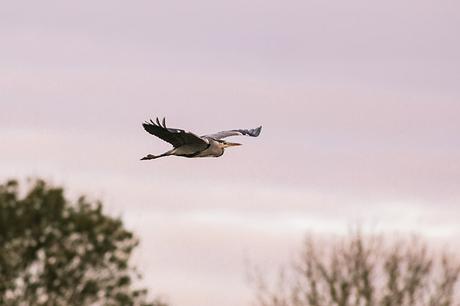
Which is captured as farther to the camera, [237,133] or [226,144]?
[237,133]

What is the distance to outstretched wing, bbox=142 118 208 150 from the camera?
54.9 meters

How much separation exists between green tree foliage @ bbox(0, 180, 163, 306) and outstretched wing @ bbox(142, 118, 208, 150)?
546 inches

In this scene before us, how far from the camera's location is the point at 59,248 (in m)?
69.9

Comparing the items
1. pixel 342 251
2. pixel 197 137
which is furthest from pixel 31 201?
pixel 197 137

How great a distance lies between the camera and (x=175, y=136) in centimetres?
5541

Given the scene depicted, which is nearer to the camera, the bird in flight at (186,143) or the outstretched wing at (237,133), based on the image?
the bird in flight at (186,143)

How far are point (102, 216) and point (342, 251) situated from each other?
9.15 meters

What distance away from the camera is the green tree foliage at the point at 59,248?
229 feet

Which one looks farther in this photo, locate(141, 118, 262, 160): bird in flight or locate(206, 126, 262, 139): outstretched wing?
locate(206, 126, 262, 139): outstretched wing

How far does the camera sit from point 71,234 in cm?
7012

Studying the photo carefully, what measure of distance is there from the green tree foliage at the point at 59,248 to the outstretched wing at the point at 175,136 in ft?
45.5

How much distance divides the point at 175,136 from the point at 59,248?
15.3 m

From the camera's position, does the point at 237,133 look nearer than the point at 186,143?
No

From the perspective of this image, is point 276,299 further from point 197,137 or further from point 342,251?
point 197,137
